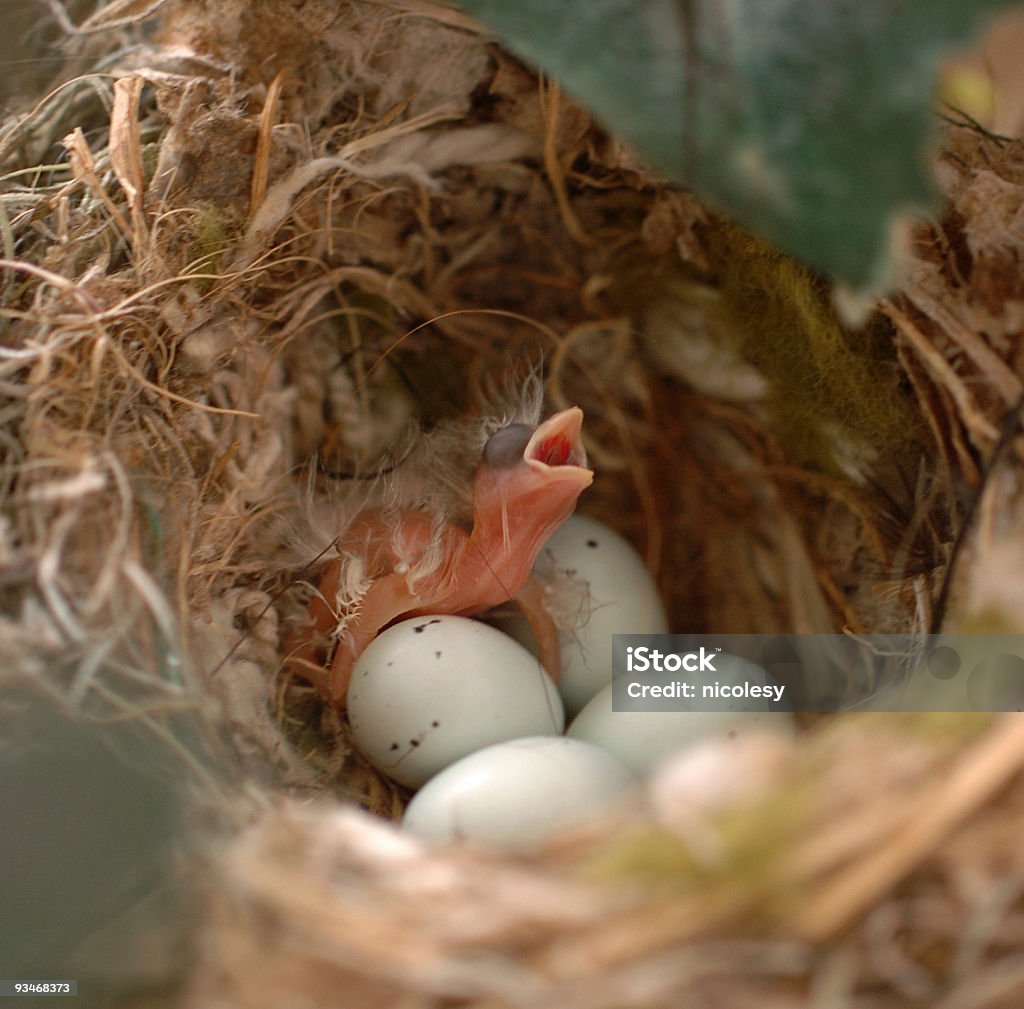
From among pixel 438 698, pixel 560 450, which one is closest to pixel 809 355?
pixel 560 450

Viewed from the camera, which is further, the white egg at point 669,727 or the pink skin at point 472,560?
the pink skin at point 472,560

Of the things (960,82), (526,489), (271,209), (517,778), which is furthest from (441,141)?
(517,778)

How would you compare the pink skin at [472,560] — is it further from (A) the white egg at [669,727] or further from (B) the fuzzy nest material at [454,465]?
(A) the white egg at [669,727]

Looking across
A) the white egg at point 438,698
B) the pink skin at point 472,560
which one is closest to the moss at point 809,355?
the pink skin at point 472,560

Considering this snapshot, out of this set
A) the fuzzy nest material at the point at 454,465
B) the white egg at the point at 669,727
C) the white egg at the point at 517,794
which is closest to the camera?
the fuzzy nest material at the point at 454,465

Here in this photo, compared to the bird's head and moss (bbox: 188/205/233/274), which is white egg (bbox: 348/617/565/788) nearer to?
the bird's head

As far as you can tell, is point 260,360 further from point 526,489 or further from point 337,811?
point 337,811

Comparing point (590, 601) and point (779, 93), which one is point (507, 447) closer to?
point (590, 601)
